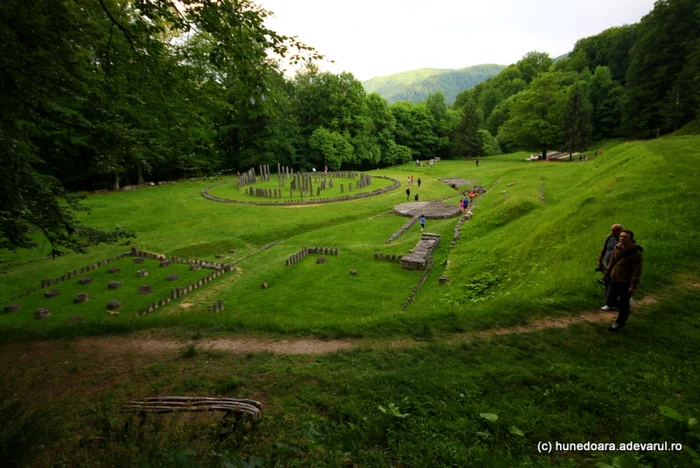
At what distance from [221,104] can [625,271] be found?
967cm

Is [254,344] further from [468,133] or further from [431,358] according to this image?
[468,133]

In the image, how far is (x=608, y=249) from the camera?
8586mm

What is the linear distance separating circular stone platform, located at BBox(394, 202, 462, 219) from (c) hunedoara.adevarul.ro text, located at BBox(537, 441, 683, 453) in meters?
21.6

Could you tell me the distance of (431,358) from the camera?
6773 mm

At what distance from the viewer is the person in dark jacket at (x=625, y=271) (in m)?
7.02

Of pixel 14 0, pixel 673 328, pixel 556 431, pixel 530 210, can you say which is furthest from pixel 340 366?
pixel 530 210

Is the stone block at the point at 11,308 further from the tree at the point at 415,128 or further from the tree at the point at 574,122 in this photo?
the tree at the point at 415,128

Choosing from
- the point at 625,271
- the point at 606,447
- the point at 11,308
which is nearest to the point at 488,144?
the point at 625,271

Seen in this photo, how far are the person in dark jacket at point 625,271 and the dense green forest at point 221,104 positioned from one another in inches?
294

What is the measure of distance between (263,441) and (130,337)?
6108 millimetres

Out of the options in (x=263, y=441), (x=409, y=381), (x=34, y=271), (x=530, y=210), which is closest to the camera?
(x=263, y=441)

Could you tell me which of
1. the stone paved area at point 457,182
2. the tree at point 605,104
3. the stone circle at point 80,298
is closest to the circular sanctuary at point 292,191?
the stone paved area at point 457,182

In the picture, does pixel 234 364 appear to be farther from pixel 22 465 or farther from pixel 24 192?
pixel 24 192

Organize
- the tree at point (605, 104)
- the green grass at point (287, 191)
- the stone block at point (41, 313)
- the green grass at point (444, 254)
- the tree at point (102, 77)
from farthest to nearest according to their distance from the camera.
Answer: the tree at point (605, 104), the green grass at point (287, 191), the stone block at point (41, 313), the green grass at point (444, 254), the tree at point (102, 77)
